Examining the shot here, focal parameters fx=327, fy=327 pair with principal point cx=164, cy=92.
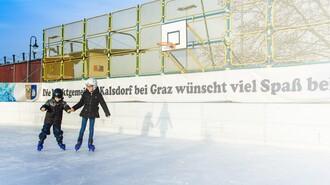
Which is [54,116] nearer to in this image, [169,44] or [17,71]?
[169,44]

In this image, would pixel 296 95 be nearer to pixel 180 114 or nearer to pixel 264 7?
pixel 264 7

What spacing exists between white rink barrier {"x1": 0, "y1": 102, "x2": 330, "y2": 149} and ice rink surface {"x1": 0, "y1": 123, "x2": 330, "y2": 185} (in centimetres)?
46

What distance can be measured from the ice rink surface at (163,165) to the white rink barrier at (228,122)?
46cm

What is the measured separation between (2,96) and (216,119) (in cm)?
1278

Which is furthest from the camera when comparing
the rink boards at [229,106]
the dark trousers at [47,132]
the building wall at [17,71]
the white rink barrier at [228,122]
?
the building wall at [17,71]

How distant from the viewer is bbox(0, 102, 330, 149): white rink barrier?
26.4ft

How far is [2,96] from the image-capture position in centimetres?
1750

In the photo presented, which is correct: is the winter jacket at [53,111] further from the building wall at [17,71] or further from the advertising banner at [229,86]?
the building wall at [17,71]

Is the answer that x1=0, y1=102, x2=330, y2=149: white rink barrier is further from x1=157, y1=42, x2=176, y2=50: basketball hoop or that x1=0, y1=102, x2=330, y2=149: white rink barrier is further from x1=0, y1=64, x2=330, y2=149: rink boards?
x1=157, y1=42, x2=176, y2=50: basketball hoop

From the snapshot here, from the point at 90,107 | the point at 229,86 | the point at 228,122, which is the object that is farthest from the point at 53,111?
the point at 229,86

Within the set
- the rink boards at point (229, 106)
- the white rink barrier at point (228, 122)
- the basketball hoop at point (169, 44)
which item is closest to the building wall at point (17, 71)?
the rink boards at point (229, 106)

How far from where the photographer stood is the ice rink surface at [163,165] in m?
4.78

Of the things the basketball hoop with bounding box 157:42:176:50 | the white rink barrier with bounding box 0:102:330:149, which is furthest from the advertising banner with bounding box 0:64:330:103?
the basketball hoop with bounding box 157:42:176:50

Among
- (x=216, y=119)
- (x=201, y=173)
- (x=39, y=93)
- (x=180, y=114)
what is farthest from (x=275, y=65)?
(x=39, y=93)
